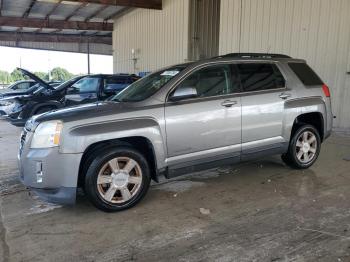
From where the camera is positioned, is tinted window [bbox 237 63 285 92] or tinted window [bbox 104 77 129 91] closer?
tinted window [bbox 237 63 285 92]

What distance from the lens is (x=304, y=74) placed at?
17.8ft

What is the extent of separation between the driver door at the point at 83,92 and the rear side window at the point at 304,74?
5753mm

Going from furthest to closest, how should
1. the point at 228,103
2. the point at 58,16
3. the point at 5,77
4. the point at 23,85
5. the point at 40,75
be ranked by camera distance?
the point at 5,77
the point at 40,75
the point at 58,16
the point at 23,85
the point at 228,103

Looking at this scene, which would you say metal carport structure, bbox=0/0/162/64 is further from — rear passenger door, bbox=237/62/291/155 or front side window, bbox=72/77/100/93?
rear passenger door, bbox=237/62/291/155

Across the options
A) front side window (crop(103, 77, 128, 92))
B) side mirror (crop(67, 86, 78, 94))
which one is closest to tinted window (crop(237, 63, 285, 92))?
front side window (crop(103, 77, 128, 92))

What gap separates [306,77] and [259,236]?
3043 millimetres

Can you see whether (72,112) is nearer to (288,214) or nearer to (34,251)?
(34,251)

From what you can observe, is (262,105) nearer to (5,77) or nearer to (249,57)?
(249,57)

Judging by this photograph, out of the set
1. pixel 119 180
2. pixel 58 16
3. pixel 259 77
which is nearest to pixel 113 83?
pixel 259 77

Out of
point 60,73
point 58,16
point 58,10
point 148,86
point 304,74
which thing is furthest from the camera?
point 60,73

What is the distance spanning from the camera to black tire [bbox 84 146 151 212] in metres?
3.75

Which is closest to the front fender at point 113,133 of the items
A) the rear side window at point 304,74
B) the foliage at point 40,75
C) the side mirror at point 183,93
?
the side mirror at point 183,93

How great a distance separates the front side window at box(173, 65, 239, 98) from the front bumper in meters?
1.55

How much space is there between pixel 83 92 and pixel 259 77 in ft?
19.9
